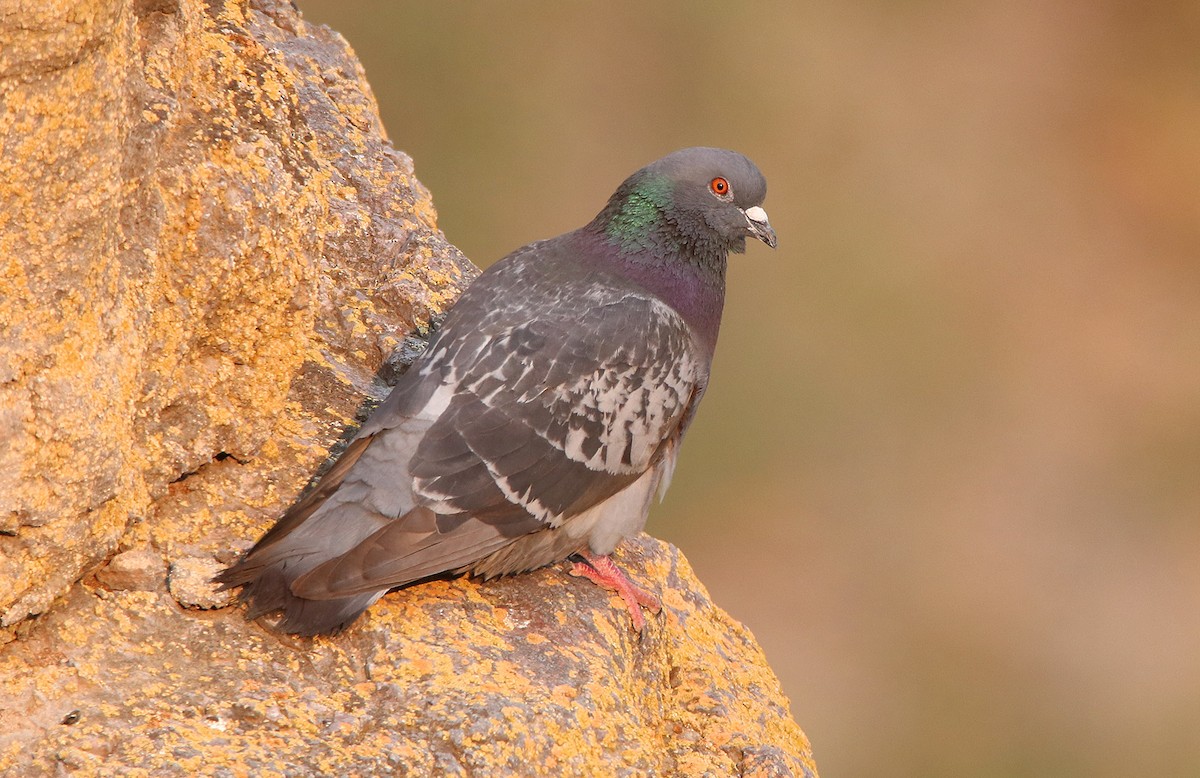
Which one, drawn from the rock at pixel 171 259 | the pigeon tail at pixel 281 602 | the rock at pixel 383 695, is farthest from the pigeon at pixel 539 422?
the rock at pixel 171 259

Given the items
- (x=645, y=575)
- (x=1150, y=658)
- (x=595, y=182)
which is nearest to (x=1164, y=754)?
(x=1150, y=658)

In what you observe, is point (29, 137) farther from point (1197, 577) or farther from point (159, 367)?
point (1197, 577)

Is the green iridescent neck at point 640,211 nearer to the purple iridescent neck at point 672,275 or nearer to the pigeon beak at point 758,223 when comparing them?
the purple iridescent neck at point 672,275

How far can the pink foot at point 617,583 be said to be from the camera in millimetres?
5340

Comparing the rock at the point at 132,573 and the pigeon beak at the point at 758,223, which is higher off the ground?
the pigeon beak at the point at 758,223

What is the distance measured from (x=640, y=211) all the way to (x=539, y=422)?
139cm

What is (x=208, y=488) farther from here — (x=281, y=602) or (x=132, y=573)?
(x=281, y=602)

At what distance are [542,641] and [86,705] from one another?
157 centimetres

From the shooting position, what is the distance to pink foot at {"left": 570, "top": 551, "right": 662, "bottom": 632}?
5.34 m

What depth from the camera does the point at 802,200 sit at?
1623cm

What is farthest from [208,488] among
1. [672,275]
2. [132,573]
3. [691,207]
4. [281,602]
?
[691,207]

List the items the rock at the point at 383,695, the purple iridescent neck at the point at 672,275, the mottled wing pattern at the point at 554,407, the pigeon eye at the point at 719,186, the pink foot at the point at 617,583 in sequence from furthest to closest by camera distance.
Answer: the pigeon eye at the point at 719,186 → the purple iridescent neck at the point at 672,275 → the pink foot at the point at 617,583 → the mottled wing pattern at the point at 554,407 → the rock at the point at 383,695

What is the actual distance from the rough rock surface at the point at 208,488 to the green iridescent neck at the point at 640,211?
1.04 metres

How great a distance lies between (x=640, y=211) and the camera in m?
6.20
